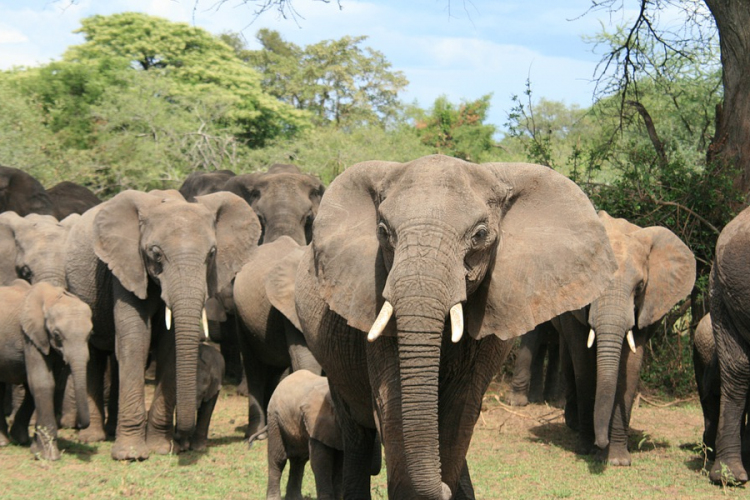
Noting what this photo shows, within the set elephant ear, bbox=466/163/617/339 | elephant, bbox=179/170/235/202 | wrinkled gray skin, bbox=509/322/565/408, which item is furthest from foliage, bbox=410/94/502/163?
elephant ear, bbox=466/163/617/339

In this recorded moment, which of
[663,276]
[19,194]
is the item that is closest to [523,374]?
[663,276]

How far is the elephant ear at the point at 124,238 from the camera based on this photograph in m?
8.06

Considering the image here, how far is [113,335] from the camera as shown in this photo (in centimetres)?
889

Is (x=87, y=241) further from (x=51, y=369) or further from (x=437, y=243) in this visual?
(x=437, y=243)

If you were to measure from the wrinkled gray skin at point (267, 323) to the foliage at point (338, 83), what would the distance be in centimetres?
3126

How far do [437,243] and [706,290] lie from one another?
25.3 feet

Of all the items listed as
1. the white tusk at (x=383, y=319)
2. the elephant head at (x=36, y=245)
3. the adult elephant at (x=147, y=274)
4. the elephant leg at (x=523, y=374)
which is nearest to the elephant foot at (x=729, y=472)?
the adult elephant at (x=147, y=274)

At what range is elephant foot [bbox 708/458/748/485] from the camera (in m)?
7.20

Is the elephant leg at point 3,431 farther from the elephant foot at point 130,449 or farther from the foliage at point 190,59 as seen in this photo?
the foliage at point 190,59

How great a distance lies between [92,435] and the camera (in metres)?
8.85

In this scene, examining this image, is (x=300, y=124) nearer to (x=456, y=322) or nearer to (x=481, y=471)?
(x=481, y=471)

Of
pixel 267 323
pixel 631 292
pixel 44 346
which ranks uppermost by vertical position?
pixel 631 292

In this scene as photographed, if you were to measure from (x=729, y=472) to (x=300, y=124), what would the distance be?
1235 inches

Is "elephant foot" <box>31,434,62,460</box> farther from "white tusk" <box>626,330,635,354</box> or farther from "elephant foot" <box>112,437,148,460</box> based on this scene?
"white tusk" <box>626,330,635,354</box>
